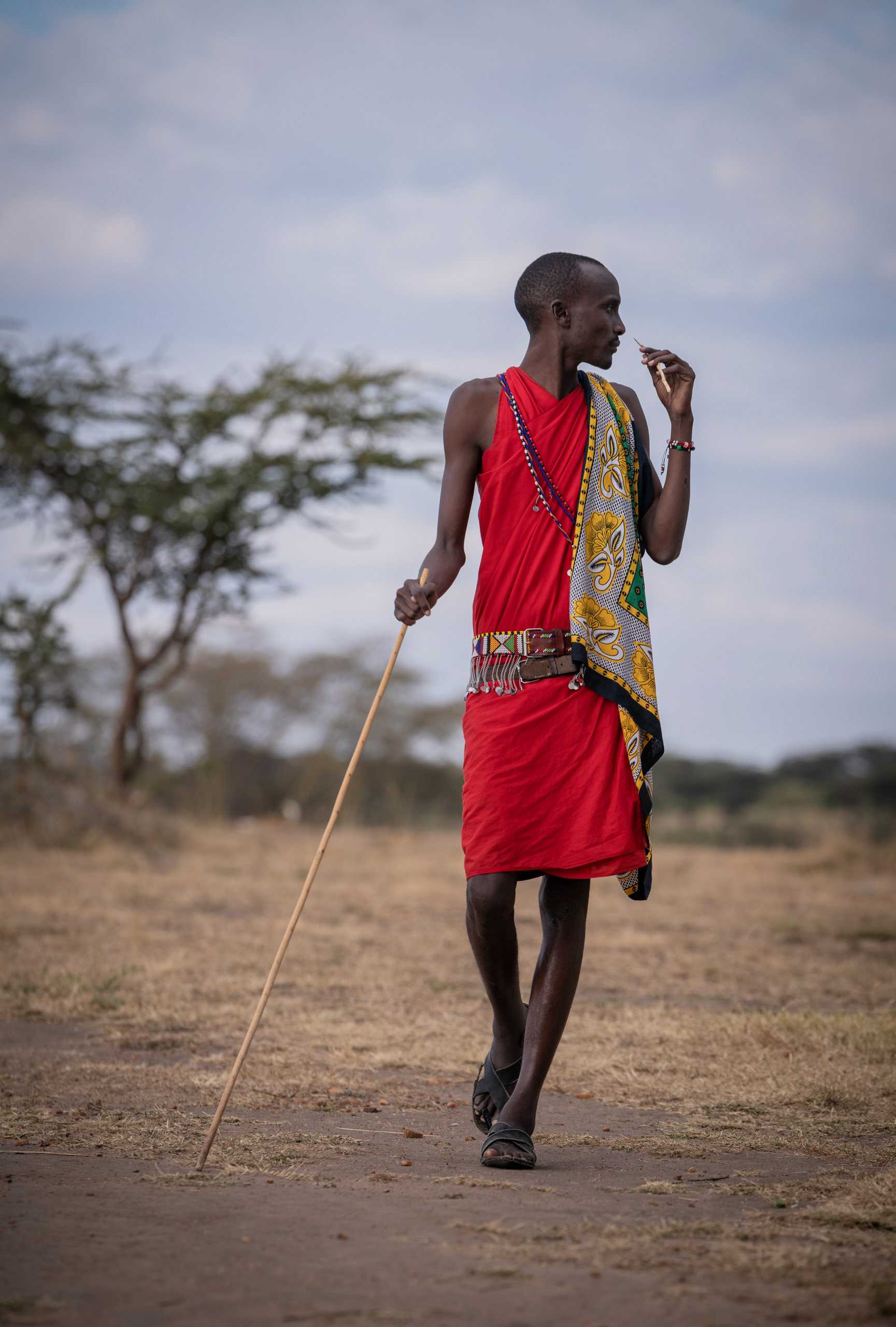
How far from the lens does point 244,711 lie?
29859 millimetres

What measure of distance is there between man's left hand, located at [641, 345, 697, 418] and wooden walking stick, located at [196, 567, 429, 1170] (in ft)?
2.50

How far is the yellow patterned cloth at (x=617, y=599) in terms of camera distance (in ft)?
11.1

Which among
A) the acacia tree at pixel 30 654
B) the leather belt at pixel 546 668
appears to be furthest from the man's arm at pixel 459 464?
the acacia tree at pixel 30 654

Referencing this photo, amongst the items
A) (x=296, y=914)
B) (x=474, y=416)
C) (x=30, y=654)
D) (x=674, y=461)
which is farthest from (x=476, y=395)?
(x=30, y=654)

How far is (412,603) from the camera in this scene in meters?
3.42

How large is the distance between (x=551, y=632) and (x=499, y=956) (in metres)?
0.83

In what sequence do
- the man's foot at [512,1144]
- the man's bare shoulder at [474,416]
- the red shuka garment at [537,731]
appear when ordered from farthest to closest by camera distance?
the man's bare shoulder at [474,416], the red shuka garment at [537,731], the man's foot at [512,1144]

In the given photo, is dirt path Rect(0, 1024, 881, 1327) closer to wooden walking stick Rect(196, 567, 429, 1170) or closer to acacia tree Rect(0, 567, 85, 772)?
wooden walking stick Rect(196, 567, 429, 1170)

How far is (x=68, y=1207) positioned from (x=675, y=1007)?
3386mm

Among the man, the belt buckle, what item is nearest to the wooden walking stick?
the man

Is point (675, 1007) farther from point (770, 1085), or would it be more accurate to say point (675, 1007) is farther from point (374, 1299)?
point (374, 1299)

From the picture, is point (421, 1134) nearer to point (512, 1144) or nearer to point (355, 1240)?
point (512, 1144)

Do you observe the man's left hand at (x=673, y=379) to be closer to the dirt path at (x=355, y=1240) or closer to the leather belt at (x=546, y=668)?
the leather belt at (x=546, y=668)

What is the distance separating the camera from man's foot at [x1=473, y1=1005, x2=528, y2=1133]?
11.4ft
